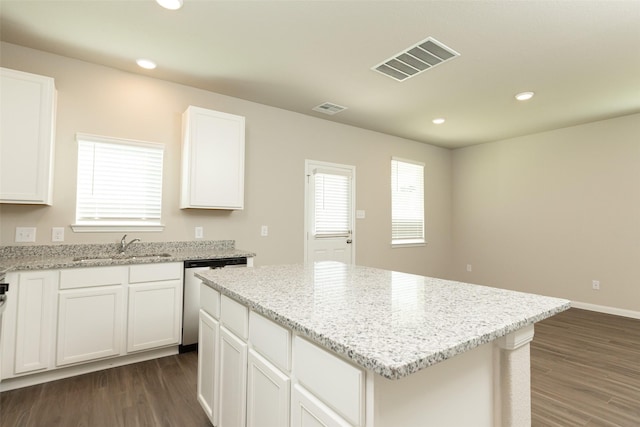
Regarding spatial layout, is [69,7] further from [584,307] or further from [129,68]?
[584,307]

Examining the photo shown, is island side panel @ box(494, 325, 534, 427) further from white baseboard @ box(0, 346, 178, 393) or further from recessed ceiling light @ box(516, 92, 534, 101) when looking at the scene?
recessed ceiling light @ box(516, 92, 534, 101)

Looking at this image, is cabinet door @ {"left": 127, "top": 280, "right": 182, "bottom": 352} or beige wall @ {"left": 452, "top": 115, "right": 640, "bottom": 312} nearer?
cabinet door @ {"left": 127, "top": 280, "right": 182, "bottom": 352}

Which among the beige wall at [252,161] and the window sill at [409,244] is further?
the window sill at [409,244]

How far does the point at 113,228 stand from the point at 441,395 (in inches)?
125

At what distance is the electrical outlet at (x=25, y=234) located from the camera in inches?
106

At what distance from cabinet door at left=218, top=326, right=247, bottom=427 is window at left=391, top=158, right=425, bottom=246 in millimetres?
4054

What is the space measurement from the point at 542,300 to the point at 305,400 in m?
1.05

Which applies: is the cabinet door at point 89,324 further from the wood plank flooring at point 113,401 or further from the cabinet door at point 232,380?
the cabinet door at point 232,380

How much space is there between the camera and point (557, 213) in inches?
193

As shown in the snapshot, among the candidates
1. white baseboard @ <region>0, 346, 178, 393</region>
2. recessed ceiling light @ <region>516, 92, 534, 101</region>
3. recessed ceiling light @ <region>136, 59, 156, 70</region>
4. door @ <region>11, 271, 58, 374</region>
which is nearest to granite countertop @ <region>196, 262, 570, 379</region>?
door @ <region>11, 271, 58, 374</region>

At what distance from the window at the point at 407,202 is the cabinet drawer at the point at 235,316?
4.02 m

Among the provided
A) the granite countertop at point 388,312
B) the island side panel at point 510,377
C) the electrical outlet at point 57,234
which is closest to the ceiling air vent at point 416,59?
the granite countertop at point 388,312

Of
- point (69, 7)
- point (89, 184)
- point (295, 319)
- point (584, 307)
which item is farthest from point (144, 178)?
point (584, 307)

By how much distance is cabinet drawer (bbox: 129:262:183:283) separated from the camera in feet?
8.95
